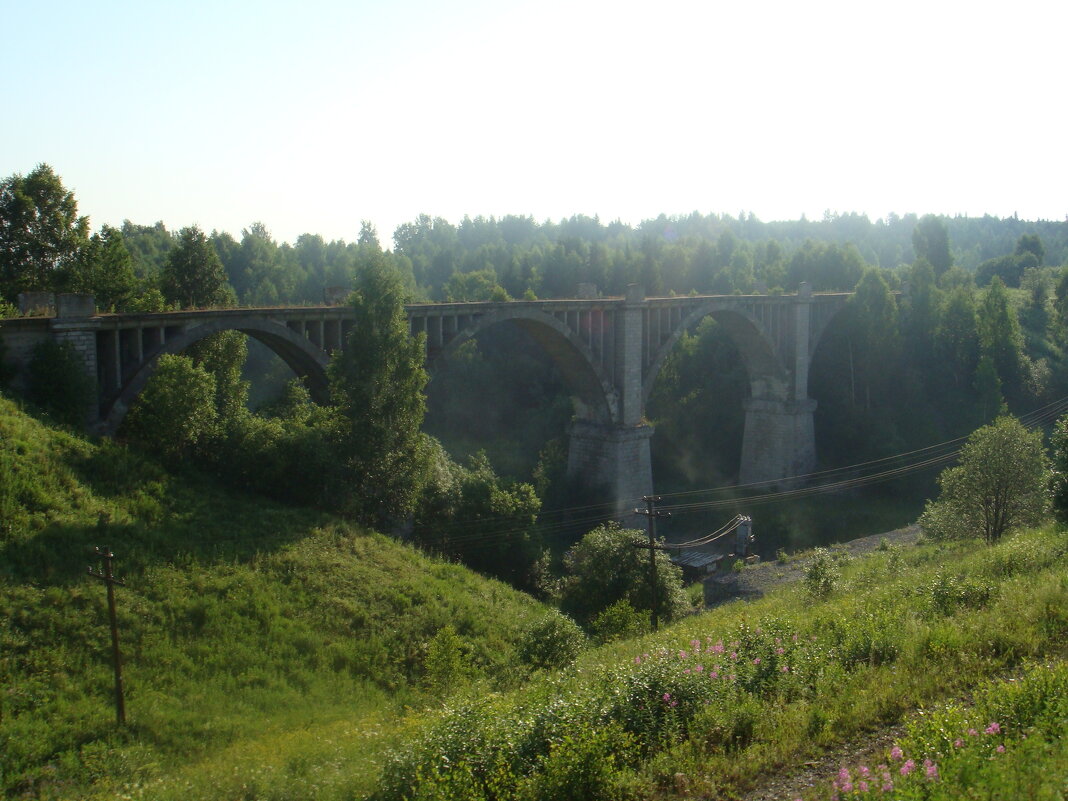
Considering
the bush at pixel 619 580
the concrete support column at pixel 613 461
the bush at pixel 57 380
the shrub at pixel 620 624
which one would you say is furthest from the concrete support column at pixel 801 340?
the bush at pixel 57 380

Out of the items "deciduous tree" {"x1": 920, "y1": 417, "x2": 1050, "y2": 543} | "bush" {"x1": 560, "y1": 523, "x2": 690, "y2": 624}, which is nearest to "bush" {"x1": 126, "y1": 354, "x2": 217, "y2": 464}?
"bush" {"x1": 560, "y1": 523, "x2": 690, "y2": 624}

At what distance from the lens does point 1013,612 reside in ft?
38.0

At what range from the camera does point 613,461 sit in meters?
36.0

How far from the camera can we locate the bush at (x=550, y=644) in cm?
1739

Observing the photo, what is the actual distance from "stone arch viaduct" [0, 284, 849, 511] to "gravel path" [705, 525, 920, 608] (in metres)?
5.49

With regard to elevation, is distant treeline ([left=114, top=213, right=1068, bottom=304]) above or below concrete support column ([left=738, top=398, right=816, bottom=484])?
above

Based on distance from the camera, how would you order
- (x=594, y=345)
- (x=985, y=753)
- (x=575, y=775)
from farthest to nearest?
1. (x=594, y=345)
2. (x=575, y=775)
3. (x=985, y=753)

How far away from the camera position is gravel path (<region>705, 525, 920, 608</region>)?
30438mm

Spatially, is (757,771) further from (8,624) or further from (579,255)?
(579,255)

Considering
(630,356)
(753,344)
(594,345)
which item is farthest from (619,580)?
(753,344)

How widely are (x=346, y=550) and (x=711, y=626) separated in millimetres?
9974

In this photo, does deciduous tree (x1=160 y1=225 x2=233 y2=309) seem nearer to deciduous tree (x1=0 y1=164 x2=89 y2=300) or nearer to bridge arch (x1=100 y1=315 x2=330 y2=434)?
deciduous tree (x1=0 y1=164 x2=89 y2=300)

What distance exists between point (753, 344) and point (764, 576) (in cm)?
1675

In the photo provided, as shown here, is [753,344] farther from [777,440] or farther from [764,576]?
[764,576]
